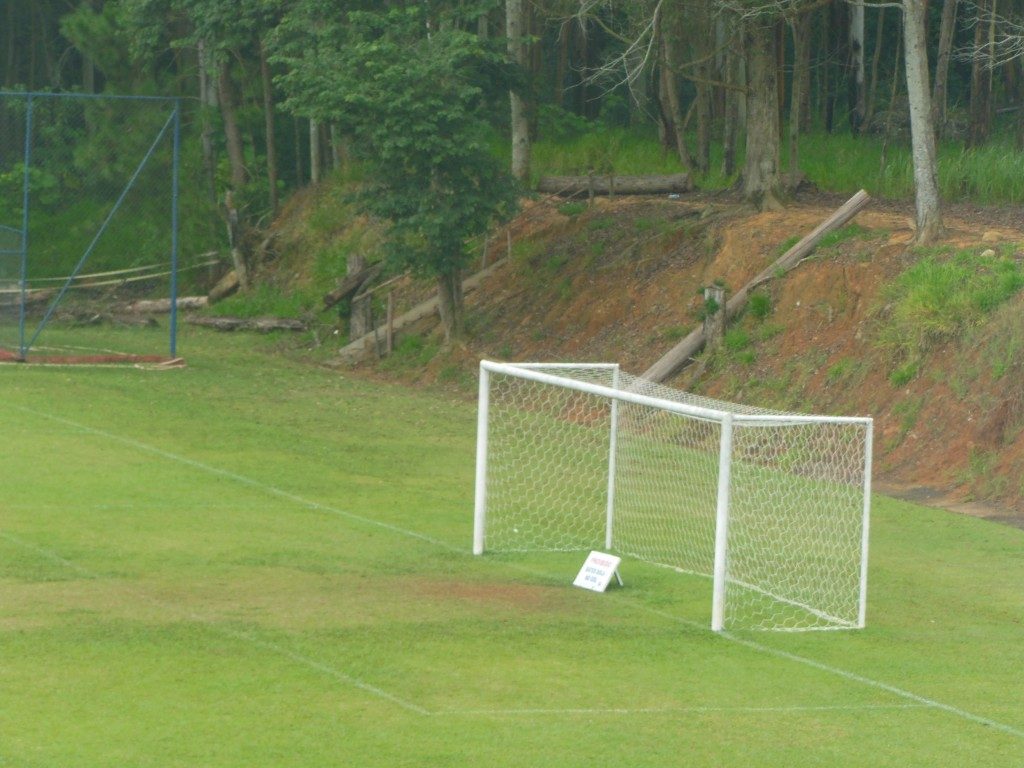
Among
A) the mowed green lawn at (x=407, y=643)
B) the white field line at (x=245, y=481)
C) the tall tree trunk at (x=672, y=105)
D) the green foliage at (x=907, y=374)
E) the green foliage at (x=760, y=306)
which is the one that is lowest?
the white field line at (x=245, y=481)

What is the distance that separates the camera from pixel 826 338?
19234 millimetres

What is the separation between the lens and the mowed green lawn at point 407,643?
7.02m

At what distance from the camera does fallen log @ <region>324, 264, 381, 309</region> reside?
1036 inches

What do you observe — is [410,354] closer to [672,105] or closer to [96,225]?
[96,225]

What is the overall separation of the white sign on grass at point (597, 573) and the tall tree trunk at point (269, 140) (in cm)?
2366

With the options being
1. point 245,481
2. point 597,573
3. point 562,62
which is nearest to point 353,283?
point 245,481

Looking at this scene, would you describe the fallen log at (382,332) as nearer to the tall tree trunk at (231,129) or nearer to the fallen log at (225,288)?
the fallen log at (225,288)

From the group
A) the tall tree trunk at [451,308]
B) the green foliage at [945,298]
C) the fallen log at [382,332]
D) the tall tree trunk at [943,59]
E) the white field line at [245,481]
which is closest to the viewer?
the white field line at [245,481]

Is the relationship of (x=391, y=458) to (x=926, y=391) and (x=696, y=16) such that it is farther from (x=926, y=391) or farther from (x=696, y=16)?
(x=696, y=16)

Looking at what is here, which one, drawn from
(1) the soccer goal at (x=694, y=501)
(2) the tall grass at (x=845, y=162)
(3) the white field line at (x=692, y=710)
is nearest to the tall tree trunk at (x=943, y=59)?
(2) the tall grass at (x=845, y=162)

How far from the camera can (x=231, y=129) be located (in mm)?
33688

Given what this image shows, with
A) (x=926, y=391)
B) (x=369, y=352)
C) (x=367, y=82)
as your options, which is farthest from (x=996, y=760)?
(x=369, y=352)

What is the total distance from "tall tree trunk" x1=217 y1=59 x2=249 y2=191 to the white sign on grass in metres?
24.4

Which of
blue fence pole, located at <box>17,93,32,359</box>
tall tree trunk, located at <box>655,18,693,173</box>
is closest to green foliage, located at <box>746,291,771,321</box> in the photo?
tall tree trunk, located at <box>655,18,693,173</box>
